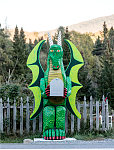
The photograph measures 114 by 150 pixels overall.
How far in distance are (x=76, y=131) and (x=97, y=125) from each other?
0.83 metres

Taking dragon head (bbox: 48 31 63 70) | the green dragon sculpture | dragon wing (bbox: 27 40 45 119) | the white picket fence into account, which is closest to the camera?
the green dragon sculpture

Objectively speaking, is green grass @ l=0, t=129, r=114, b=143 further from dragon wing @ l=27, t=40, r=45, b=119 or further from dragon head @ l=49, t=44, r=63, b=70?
dragon head @ l=49, t=44, r=63, b=70

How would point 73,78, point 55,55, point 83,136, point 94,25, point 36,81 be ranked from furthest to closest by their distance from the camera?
point 94,25, point 73,78, point 36,81, point 83,136, point 55,55

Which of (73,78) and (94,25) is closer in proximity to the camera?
(73,78)

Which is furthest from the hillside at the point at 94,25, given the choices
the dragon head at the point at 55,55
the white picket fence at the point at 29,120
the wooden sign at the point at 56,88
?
the wooden sign at the point at 56,88

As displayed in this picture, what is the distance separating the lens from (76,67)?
389 inches

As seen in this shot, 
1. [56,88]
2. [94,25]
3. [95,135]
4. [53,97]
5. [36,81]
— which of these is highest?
[94,25]

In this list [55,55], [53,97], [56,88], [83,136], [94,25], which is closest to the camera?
[56,88]

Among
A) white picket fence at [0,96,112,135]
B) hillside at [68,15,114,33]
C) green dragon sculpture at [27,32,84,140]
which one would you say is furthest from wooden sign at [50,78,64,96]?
hillside at [68,15,114,33]

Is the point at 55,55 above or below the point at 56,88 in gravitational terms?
above

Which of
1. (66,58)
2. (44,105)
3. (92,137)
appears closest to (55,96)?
(44,105)

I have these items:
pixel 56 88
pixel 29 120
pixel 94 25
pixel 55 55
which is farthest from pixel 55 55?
pixel 94 25

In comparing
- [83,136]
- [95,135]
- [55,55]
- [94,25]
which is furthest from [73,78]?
[94,25]

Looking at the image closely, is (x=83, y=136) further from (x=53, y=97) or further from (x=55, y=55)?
(x=55, y=55)
